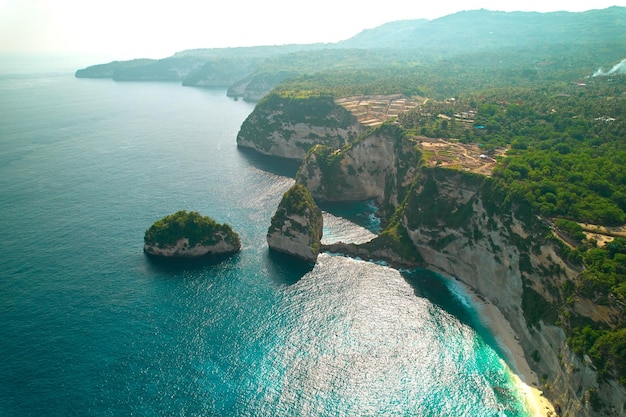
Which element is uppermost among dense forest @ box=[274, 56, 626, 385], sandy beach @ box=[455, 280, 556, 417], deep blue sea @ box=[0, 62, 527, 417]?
dense forest @ box=[274, 56, 626, 385]

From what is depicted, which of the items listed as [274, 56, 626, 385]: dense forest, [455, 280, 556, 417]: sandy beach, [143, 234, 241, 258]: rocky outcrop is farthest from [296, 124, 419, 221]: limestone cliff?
[455, 280, 556, 417]: sandy beach

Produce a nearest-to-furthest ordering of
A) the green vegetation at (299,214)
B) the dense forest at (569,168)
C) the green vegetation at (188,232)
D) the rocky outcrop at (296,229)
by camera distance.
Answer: the dense forest at (569,168), the rocky outcrop at (296,229), the green vegetation at (299,214), the green vegetation at (188,232)

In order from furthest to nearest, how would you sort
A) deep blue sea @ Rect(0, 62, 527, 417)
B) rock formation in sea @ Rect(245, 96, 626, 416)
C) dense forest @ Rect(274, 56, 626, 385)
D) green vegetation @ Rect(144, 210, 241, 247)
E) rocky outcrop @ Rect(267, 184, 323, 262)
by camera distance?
green vegetation @ Rect(144, 210, 241, 247) → rocky outcrop @ Rect(267, 184, 323, 262) → deep blue sea @ Rect(0, 62, 527, 417) → rock formation in sea @ Rect(245, 96, 626, 416) → dense forest @ Rect(274, 56, 626, 385)

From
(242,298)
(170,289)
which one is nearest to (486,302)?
(242,298)

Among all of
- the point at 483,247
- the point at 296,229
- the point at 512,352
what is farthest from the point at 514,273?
the point at 296,229

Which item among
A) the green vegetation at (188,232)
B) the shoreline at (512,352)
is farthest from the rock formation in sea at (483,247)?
the green vegetation at (188,232)

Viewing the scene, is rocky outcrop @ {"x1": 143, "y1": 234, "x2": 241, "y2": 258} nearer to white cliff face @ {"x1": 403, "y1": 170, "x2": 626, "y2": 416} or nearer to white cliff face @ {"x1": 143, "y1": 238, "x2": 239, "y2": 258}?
white cliff face @ {"x1": 143, "y1": 238, "x2": 239, "y2": 258}

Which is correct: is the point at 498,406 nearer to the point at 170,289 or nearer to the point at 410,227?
the point at 410,227

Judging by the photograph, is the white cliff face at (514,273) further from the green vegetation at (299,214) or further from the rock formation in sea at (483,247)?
the green vegetation at (299,214)
